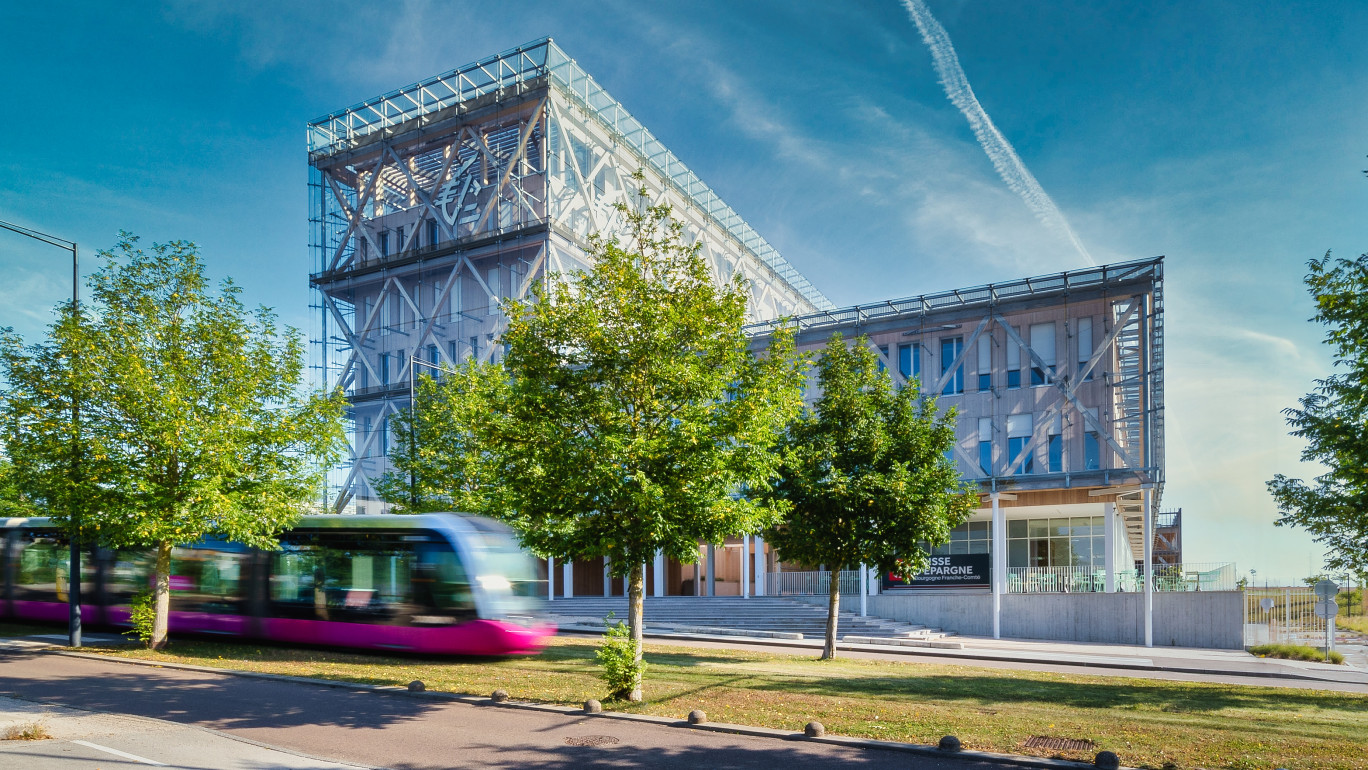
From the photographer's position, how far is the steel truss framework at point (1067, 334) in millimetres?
33750

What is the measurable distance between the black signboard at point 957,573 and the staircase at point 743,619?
80.1 inches

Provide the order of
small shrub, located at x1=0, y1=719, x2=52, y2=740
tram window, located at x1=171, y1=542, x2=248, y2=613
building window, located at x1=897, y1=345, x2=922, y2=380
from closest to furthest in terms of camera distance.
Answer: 1. small shrub, located at x1=0, y1=719, x2=52, y2=740
2. tram window, located at x1=171, y1=542, x2=248, y2=613
3. building window, located at x1=897, y1=345, x2=922, y2=380

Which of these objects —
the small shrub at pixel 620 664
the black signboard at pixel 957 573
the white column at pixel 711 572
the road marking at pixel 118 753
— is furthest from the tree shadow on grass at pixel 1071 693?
the white column at pixel 711 572

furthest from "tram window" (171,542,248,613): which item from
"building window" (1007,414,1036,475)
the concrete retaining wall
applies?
"building window" (1007,414,1036,475)

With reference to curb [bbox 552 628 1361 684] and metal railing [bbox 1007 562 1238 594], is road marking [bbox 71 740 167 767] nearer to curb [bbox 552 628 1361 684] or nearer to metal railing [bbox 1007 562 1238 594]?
curb [bbox 552 628 1361 684]

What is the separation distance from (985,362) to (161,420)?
1246 inches

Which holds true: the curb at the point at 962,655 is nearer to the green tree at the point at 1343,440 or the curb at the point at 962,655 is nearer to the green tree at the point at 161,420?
the green tree at the point at 1343,440

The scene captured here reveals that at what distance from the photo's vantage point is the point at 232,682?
14477 millimetres

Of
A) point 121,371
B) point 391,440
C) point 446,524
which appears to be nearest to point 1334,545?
point 446,524

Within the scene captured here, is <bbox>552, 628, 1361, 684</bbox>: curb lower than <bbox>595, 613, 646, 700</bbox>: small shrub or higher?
lower

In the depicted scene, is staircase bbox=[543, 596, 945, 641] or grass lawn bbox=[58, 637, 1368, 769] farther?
staircase bbox=[543, 596, 945, 641]

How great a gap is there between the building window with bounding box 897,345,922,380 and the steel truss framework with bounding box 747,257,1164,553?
0.24 meters

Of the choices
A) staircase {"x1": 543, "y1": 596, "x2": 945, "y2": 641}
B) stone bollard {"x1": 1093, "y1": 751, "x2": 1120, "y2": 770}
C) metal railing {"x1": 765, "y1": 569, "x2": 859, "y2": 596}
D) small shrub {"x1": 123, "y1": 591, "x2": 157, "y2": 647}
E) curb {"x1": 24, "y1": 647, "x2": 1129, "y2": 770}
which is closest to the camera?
stone bollard {"x1": 1093, "y1": 751, "x2": 1120, "y2": 770}

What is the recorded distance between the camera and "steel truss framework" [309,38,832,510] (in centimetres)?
5266
